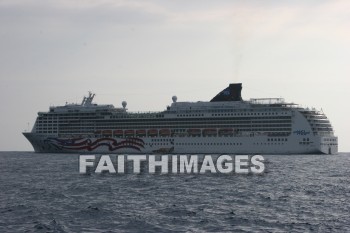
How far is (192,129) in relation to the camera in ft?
350

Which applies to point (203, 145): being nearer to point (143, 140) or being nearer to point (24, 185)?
point (143, 140)

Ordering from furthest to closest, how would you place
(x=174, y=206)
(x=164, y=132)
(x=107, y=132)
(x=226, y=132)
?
(x=107, y=132) < (x=164, y=132) < (x=226, y=132) < (x=174, y=206)

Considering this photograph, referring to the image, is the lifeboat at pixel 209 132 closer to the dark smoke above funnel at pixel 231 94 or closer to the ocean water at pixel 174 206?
the dark smoke above funnel at pixel 231 94

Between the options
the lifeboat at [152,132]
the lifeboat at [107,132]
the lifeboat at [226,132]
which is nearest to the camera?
the lifeboat at [226,132]

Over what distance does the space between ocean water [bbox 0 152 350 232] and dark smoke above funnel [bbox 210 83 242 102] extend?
6413 centimetres

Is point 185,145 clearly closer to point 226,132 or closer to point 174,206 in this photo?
point 226,132

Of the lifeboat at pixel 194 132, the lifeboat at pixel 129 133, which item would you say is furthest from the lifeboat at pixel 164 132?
the lifeboat at pixel 129 133

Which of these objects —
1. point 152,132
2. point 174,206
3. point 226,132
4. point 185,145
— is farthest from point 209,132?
point 174,206

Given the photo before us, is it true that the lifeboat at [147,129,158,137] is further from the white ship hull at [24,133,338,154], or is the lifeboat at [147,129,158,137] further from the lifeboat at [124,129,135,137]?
the lifeboat at [124,129,135,137]

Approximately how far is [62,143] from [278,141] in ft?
153

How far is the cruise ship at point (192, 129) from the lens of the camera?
99.8 m

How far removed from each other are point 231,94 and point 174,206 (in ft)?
266

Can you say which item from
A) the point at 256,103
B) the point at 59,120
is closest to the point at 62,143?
the point at 59,120

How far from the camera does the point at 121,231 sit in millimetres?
23234
